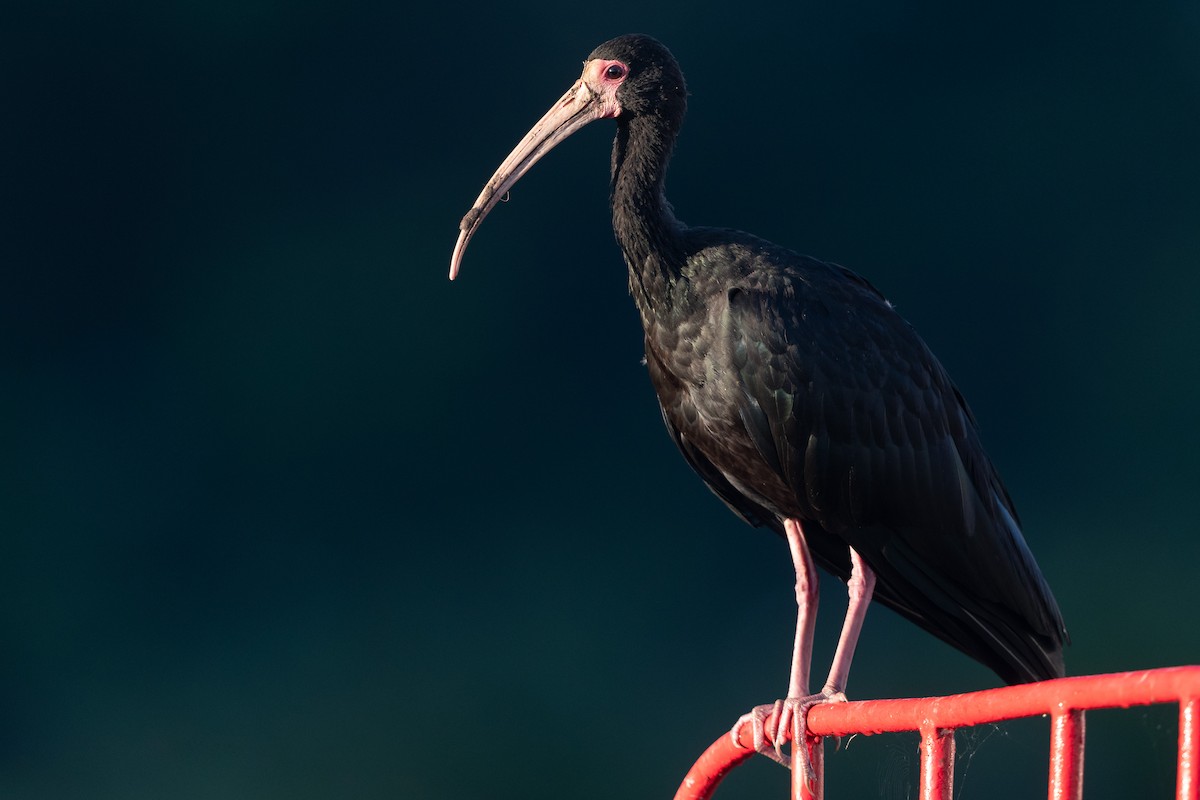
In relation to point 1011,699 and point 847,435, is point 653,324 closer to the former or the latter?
point 847,435

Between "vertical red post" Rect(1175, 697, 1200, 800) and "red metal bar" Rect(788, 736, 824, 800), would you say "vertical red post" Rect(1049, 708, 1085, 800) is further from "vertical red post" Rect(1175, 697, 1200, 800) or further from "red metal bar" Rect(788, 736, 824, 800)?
"red metal bar" Rect(788, 736, 824, 800)

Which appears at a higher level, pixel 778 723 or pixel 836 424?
pixel 836 424

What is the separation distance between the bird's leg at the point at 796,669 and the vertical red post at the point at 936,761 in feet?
2.07

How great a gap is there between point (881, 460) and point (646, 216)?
Result: 0.65m

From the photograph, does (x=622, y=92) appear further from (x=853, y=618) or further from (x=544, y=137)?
(x=853, y=618)

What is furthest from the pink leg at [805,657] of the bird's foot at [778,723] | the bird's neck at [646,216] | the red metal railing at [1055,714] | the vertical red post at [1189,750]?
the vertical red post at [1189,750]

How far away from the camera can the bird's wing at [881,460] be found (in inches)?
99.0

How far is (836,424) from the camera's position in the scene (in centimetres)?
257

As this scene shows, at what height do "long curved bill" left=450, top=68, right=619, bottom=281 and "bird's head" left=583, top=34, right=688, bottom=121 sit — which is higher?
"bird's head" left=583, top=34, right=688, bottom=121

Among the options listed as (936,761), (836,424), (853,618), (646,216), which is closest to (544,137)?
(646,216)

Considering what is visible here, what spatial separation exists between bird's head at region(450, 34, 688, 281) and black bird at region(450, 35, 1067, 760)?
109mm

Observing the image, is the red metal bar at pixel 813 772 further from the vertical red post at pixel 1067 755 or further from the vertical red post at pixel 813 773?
the vertical red post at pixel 1067 755

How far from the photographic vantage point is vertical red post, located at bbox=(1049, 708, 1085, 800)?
42.9 inches

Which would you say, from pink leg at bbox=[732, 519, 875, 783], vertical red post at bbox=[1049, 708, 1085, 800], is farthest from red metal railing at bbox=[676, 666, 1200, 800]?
pink leg at bbox=[732, 519, 875, 783]
